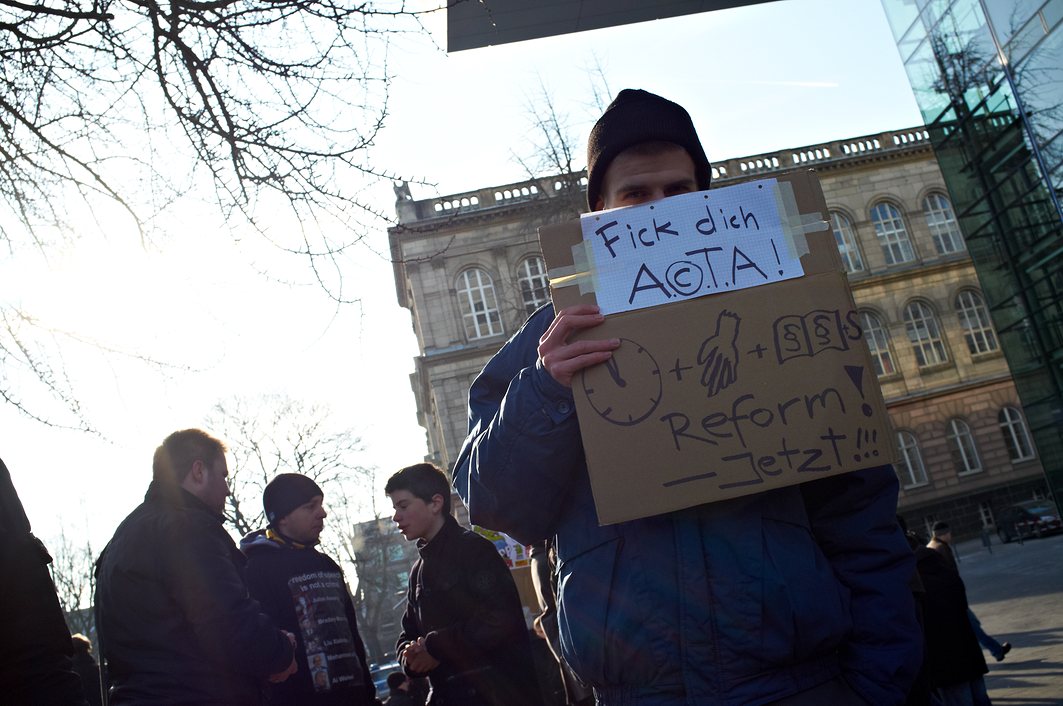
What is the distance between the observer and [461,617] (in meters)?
4.31

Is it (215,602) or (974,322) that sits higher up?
(974,322)

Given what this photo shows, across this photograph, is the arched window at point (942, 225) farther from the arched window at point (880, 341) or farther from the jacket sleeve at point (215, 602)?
the jacket sleeve at point (215, 602)

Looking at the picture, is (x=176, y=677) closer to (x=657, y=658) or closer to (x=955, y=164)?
(x=657, y=658)

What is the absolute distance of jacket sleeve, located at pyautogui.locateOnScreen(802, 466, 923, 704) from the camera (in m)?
1.92

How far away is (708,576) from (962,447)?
40.0 m

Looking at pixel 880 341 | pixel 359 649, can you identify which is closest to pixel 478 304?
pixel 880 341

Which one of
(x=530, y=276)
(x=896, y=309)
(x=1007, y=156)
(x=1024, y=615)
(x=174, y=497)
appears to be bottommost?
(x=1024, y=615)

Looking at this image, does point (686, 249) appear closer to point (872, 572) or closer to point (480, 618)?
point (872, 572)

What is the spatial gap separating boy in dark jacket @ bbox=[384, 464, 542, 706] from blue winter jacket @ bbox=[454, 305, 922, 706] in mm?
2257

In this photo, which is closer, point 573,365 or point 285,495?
point 573,365

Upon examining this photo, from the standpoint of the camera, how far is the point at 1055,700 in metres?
7.19

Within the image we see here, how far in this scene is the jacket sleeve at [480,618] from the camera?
13.7ft

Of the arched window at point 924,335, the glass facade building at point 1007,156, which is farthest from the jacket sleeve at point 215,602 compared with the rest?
the arched window at point 924,335

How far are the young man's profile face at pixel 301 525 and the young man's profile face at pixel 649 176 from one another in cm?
299
